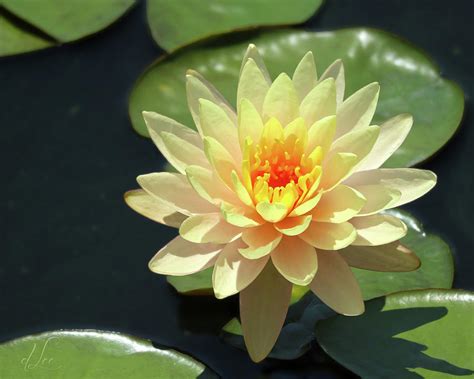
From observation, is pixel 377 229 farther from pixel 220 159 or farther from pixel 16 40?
pixel 16 40

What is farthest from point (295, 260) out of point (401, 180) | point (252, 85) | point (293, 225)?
point (252, 85)

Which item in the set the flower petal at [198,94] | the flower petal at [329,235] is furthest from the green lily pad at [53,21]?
the flower petal at [329,235]

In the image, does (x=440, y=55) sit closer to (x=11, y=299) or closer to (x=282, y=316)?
(x=282, y=316)

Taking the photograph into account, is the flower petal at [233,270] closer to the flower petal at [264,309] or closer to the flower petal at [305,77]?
the flower petal at [264,309]

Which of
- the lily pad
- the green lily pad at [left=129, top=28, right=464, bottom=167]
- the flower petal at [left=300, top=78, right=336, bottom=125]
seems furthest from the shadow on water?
the lily pad

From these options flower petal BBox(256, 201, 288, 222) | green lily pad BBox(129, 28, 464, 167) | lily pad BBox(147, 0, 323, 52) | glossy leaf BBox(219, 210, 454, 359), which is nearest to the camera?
flower petal BBox(256, 201, 288, 222)

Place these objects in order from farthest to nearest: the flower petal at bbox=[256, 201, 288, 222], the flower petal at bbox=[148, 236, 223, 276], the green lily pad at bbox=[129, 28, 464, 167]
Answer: the green lily pad at bbox=[129, 28, 464, 167]
the flower petal at bbox=[148, 236, 223, 276]
the flower petal at bbox=[256, 201, 288, 222]

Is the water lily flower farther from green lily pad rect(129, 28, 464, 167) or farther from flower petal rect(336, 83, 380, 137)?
green lily pad rect(129, 28, 464, 167)
